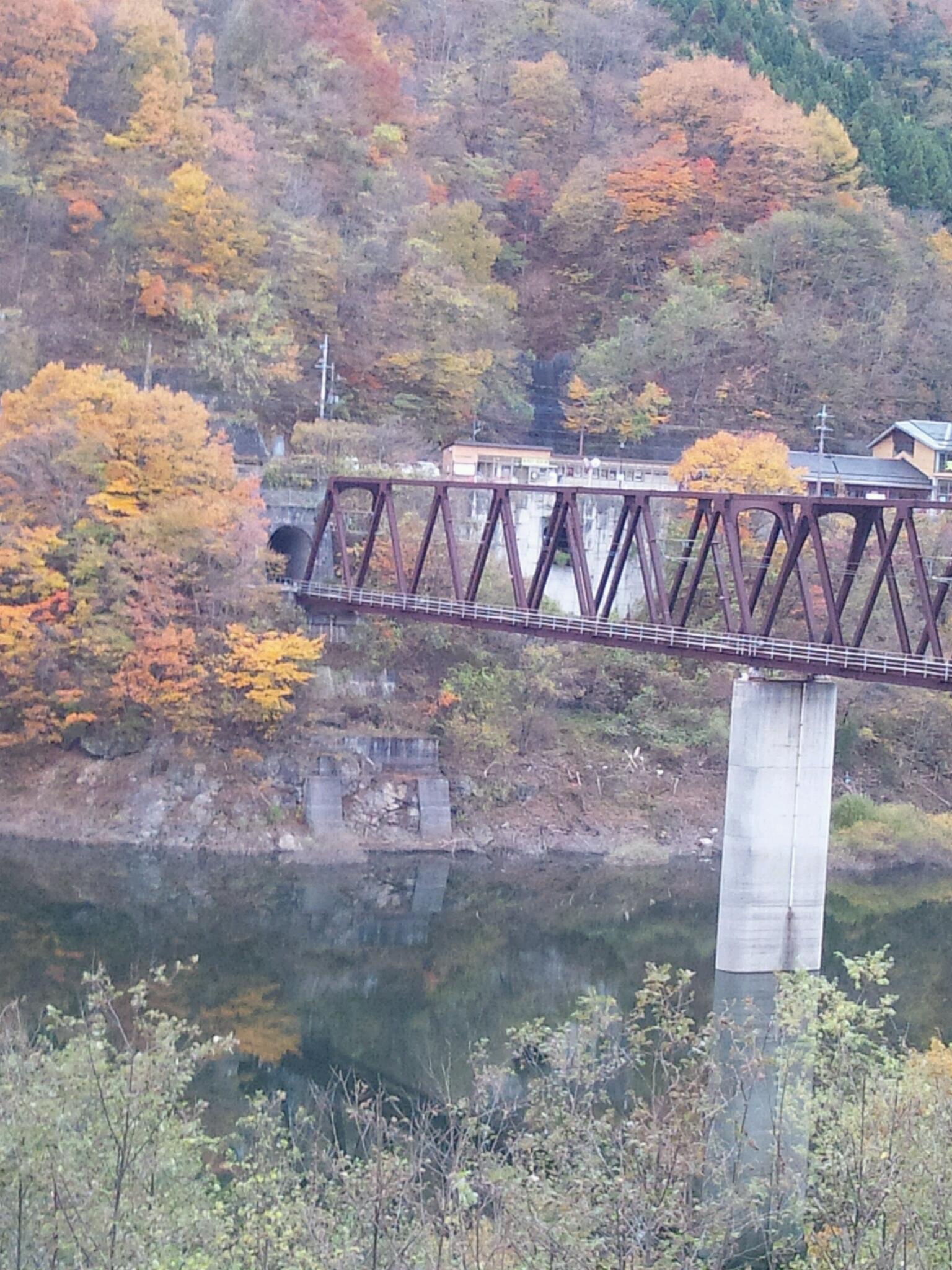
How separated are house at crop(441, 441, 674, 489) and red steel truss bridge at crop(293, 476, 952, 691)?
6.08ft

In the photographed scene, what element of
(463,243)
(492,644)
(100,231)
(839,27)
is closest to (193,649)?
(492,644)

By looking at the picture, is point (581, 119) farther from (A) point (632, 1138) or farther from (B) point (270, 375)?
(A) point (632, 1138)

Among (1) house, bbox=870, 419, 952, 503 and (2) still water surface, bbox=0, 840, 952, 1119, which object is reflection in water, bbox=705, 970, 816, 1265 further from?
(1) house, bbox=870, 419, 952, 503

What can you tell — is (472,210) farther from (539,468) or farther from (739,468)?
(739,468)

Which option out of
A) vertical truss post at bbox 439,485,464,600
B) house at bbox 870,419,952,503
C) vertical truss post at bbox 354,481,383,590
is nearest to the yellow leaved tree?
vertical truss post at bbox 354,481,383,590

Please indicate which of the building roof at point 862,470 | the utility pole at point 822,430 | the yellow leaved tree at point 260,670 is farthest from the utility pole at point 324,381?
the utility pole at point 822,430

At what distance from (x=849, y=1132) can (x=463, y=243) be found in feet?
162

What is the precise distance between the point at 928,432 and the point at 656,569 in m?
25.0

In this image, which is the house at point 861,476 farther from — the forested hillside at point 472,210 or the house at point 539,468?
the forested hillside at point 472,210

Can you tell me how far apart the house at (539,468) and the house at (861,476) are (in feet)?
13.8

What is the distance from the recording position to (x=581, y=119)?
65.1m

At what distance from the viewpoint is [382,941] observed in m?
29.3

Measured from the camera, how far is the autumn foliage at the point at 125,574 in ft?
116

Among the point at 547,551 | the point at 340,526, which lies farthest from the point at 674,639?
the point at 340,526
